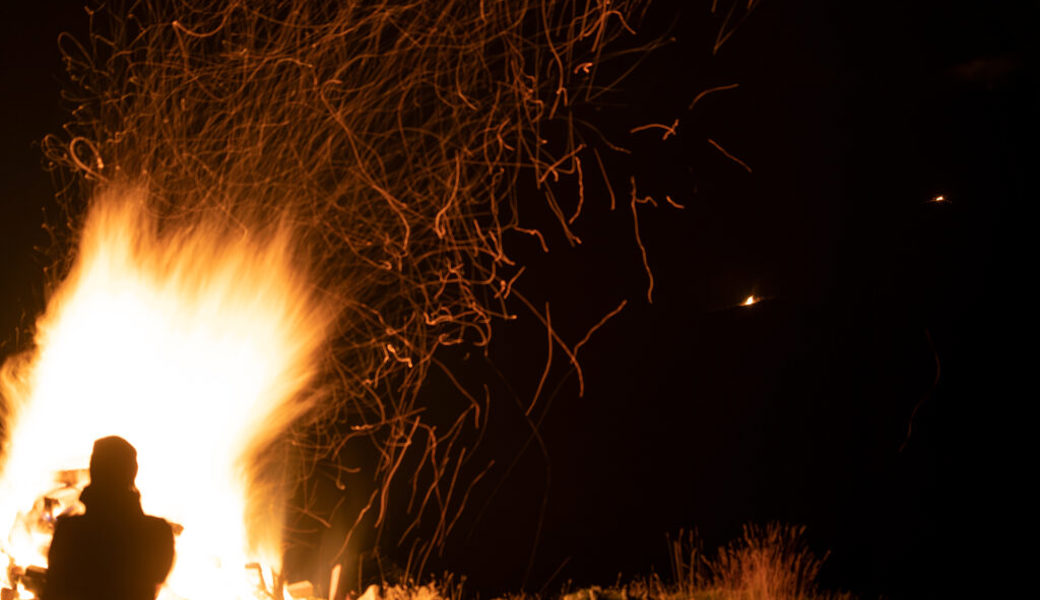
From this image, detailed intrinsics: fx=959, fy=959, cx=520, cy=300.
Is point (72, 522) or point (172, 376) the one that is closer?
point (72, 522)

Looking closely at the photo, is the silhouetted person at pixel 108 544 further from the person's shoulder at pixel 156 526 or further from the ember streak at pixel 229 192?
the ember streak at pixel 229 192

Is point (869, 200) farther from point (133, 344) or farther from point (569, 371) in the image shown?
point (133, 344)

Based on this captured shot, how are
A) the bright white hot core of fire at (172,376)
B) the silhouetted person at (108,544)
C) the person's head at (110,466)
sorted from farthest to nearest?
the bright white hot core of fire at (172,376) → the person's head at (110,466) → the silhouetted person at (108,544)

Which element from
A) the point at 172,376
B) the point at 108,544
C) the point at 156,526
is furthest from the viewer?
the point at 172,376

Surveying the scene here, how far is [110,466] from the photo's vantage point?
387cm

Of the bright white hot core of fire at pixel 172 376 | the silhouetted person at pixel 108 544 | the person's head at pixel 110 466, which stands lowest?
the silhouetted person at pixel 108 544

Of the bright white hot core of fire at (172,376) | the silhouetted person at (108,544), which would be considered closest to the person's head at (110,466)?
the silhouetted person at (108,544)

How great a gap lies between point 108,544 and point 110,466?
1.00 ft

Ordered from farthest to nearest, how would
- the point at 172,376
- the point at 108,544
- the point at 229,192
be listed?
the point at 229,192
the point at 172,376
the point at 108,544

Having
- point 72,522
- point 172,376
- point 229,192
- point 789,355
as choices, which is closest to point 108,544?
point 72,522

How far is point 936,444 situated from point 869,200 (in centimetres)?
307

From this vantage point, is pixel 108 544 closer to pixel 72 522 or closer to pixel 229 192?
pixel 72 522

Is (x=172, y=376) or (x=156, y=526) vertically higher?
(x=172, y=376)

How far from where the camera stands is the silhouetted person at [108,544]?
3.76 metres
